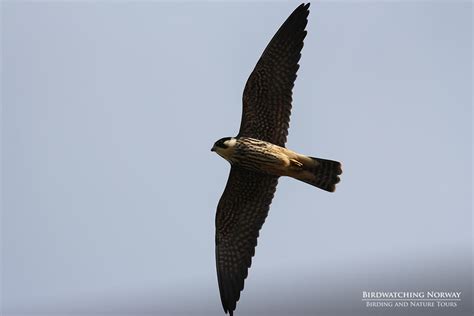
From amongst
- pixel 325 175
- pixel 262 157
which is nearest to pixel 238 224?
pixel 262 157

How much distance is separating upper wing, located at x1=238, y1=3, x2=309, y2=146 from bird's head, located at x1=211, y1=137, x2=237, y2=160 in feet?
0.91

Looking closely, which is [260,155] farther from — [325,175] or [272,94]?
[325,175]

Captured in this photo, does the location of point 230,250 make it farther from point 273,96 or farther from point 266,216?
point 273,96

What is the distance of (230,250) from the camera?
36.0 ft

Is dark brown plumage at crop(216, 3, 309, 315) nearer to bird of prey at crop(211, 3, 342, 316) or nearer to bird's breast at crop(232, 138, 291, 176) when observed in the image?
bird of prey at crop(211, 3, 342, 316)

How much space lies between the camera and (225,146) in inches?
405

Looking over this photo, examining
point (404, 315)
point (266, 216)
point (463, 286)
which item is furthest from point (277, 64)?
point (463, 286)

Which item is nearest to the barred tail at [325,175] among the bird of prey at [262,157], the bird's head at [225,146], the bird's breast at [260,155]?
the bird of prey at [262,157]

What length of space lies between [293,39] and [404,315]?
16.3 m

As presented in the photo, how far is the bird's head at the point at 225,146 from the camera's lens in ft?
33.7

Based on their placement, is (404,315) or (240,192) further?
(404,315)

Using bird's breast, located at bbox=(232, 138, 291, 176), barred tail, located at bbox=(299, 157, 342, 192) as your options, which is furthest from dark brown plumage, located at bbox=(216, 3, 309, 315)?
barred tail, located at bbox=(299, 157, 342, 192)

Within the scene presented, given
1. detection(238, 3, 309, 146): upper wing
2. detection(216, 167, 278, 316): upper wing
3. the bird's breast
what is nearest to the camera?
the bird's breast

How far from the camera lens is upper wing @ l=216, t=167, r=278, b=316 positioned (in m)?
10.7
